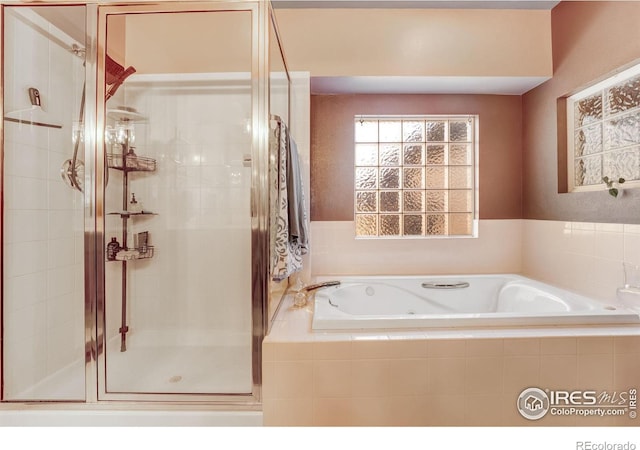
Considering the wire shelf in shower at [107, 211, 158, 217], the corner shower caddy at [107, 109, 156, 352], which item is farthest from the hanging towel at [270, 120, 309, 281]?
the corner shower caddy at [107, 109, 156, 352]

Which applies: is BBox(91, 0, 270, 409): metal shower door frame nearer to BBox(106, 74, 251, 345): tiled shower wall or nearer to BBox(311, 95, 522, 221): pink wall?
BBox(106, 74, 251, 345): tiled shower wall

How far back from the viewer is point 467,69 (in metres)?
2.19

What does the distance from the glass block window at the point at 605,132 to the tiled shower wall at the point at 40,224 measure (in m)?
2.93

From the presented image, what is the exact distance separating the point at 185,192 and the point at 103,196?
2.61 feet

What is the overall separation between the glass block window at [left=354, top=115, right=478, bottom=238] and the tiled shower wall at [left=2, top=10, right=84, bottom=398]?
6.05ft

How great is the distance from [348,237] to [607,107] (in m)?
1.77

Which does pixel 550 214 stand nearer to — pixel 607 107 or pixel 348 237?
pixel 607 107

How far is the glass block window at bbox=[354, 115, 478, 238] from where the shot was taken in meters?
2.58

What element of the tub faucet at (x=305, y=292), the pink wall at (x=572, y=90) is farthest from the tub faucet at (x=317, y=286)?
the pink wall at (x=572, y=90)

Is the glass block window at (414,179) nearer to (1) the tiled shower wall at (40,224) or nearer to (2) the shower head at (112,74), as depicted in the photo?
(2) the shower head at (112,74)

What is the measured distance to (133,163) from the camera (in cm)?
212

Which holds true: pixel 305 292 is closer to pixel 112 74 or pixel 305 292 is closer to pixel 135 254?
pixel 135 254

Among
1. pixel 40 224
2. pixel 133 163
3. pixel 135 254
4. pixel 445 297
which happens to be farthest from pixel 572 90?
pixel 40 224
